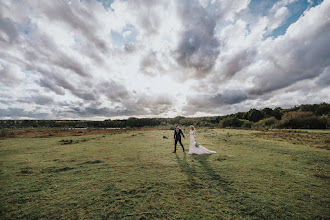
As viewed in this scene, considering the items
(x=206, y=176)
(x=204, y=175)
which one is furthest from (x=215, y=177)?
(x=204, y=175)

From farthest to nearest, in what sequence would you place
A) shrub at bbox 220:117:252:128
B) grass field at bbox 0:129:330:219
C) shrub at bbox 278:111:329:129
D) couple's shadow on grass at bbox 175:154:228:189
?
shrub at bbox 220:117:252:128
shrub at bbox 278:111:329:129
couple's shadow on grass at bbox 175:154:228:189
grass field at bbox 0:129:330:219

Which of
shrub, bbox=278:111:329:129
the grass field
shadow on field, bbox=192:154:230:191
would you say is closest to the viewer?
the grass field

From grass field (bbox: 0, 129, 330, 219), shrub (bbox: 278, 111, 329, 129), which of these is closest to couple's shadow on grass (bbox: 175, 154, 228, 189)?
grass field (bbox: 0, 129, 330, 219)

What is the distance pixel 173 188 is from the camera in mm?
5188

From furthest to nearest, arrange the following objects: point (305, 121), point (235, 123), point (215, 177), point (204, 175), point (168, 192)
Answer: point (235, 123) → point (305, 121) → point (204, 175) → point (215, 177) → point (168, 192)

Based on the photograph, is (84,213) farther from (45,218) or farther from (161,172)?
(161,172)

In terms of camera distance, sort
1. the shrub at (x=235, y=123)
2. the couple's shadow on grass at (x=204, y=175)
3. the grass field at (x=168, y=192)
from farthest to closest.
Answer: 1. the shrub at (x=235, y=123)
2. the couple's shadow on grass at (x=204, y=175)
3. the grass field at (x=168, y=192)

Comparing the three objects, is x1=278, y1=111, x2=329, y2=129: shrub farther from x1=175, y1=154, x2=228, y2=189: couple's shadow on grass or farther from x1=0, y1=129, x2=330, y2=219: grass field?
x1=175, y1=154, x2=228, y2=189: couple's shadow on grass

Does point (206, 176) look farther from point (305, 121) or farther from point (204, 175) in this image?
point (305, 121)

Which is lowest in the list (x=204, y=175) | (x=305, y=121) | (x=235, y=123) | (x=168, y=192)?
(x=204, y=175)

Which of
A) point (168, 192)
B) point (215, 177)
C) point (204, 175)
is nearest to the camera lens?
point (168, 192)

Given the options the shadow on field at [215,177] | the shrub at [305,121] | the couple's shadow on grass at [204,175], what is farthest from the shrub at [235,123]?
the couple's shadow on grass at [204,175]

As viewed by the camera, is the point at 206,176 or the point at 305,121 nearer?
the point at 206,176

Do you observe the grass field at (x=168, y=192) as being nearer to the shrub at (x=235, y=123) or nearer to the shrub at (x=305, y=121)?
the shrub at (x=305, y=121)
